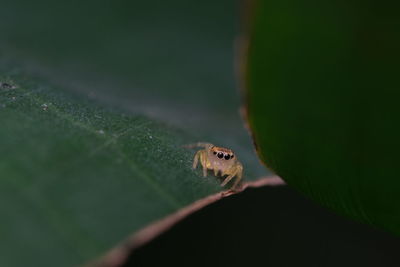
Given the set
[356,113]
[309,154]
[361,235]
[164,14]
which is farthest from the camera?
[164,14]

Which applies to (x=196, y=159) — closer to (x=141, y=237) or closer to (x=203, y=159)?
(x=203, y=159)

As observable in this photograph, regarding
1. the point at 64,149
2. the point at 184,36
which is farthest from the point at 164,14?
the point at 64,149

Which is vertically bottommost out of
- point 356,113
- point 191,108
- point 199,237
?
point 199,237

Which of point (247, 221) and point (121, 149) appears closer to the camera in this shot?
point (121, 149)

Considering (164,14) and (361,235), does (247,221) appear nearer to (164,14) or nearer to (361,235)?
(361,235)

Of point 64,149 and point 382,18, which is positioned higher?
point 382,18

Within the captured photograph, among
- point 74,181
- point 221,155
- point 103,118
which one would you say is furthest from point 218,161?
point 74,181

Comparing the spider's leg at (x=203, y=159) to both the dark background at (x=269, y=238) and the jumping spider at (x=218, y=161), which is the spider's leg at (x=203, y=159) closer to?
the jumping spider at (x=218, y=161)

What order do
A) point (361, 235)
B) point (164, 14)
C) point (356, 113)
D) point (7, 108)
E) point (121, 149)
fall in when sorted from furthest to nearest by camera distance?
1. point (164, 14)
2. point (361, 235)
3. point (7, 108)
4. point (121, 149)
5. point (356, 113)
